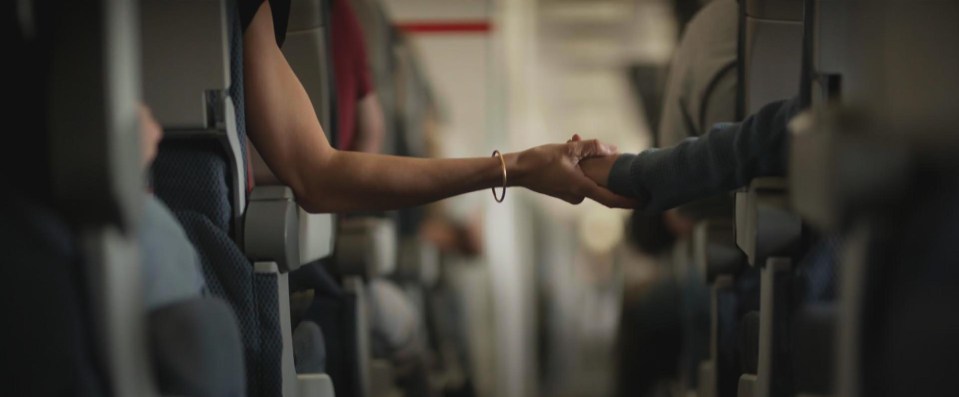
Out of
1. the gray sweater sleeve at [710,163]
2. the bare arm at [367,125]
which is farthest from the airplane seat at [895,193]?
the bare arm at [367,125]

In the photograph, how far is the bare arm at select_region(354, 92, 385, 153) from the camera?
1893 mm

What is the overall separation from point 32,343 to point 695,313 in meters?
1.20

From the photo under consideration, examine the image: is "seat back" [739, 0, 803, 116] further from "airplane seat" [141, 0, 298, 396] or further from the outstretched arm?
"airplane seat" [141, 0, 298, 396]

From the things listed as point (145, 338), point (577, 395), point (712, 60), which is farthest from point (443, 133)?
point (145, 338)

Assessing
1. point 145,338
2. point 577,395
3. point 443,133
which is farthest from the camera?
point 577,395

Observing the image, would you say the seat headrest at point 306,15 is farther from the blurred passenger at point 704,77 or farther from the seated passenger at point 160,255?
the blurred passenger at point 704,77

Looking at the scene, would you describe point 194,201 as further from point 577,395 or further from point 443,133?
point 577,395

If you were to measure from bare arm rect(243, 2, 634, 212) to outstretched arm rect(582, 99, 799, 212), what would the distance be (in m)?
0.03

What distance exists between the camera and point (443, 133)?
4688 mm

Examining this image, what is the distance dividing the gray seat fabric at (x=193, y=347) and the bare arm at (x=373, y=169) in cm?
37

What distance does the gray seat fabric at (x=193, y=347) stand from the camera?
0.86m

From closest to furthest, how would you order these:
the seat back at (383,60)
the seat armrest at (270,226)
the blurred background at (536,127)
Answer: the seat armrest at (270,226) → the seat back at (383,60) → the blurred background at (536,127)

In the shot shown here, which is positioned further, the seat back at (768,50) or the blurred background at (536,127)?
the blurred background at (536,127)

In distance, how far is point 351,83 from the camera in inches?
71.7
